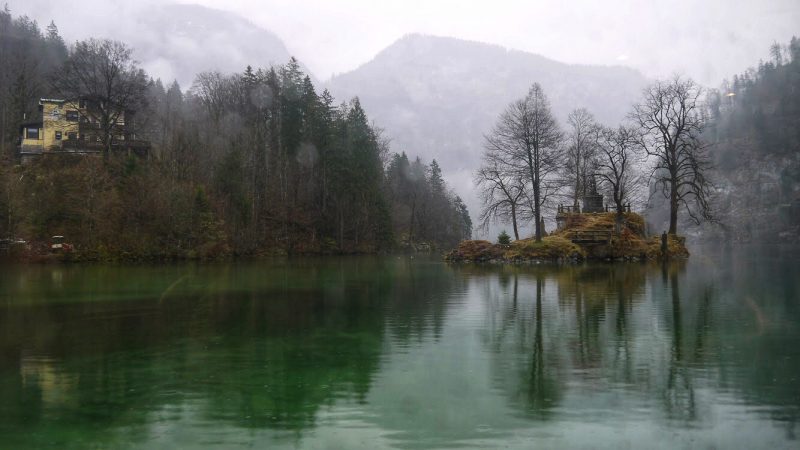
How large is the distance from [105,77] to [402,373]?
2146 inches

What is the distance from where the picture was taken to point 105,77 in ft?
176

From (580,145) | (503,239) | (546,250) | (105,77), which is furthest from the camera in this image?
(580,145)

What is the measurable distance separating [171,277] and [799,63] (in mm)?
160705

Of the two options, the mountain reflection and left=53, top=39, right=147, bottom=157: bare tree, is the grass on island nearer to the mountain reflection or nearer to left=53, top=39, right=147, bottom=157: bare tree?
the mountain reflection

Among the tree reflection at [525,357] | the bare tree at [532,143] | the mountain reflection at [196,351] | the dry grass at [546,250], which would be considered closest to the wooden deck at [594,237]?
the dry grass at [546,250]

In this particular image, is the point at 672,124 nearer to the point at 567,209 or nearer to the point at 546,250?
the point at 567,209

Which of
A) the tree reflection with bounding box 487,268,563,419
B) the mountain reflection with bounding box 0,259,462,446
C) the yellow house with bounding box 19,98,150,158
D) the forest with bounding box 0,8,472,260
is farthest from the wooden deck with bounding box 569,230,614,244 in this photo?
the yellow house with bounding box 19,98,150,158

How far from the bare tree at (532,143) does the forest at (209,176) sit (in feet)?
86.8

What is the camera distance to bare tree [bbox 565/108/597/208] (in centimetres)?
5650

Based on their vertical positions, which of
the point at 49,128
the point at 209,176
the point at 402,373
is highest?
the point at 49,128

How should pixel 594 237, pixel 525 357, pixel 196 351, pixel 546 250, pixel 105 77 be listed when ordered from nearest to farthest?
pixel 525 357, pixel 196 351, pixel 546 250, pixel 594 237, pixel 105 77

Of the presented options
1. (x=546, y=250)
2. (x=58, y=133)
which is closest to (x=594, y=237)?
(x=546, y=250)

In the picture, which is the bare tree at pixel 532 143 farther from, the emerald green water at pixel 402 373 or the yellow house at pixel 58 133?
the yellow house at pixel 58 133

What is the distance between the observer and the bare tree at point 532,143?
46188 millimetres
